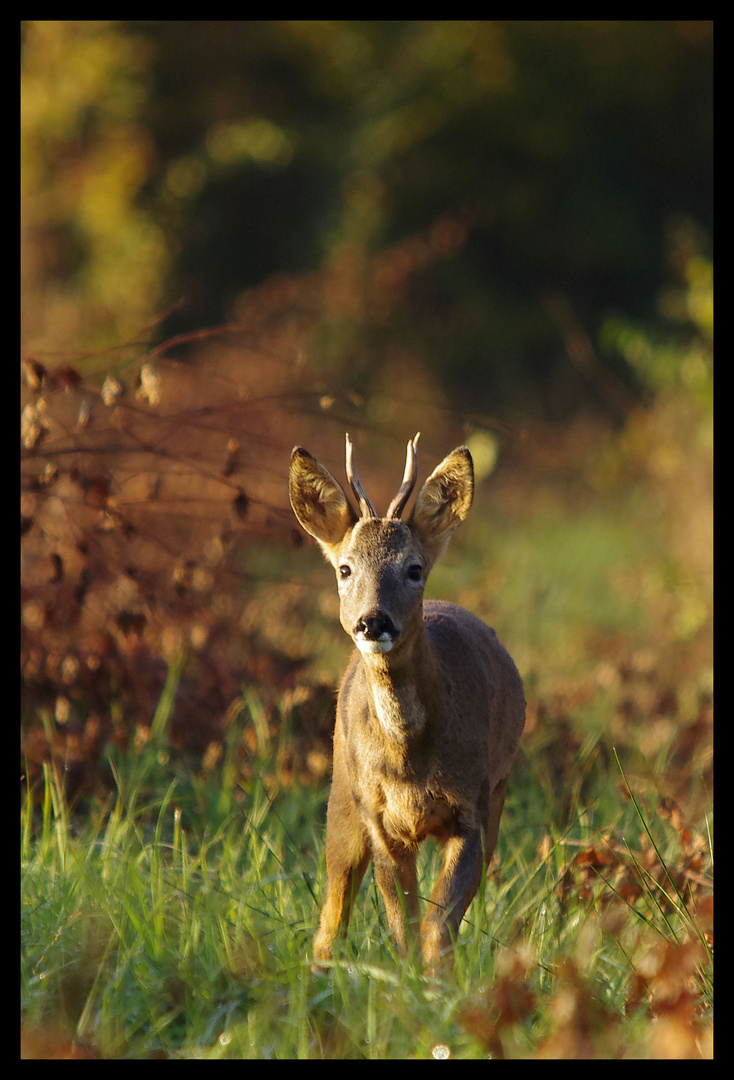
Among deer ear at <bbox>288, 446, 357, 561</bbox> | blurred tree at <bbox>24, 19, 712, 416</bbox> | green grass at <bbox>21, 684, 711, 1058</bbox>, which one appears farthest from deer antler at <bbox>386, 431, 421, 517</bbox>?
blurred tree at <bbox>24, 19, 712, 416</bbox>

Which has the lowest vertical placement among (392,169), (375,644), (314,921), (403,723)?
(314,921)

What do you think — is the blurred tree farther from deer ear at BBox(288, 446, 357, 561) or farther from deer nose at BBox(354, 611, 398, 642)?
deer nose at BBox(354, 611, 398, 642)

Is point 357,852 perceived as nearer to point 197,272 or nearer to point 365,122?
point 197,272

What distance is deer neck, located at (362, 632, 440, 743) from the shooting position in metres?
3.51

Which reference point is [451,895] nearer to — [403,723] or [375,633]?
[403,723]

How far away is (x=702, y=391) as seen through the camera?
945cm

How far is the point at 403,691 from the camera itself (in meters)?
3.52

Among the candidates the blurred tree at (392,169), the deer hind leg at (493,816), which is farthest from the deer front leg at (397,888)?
the blurred tree at (392,169)

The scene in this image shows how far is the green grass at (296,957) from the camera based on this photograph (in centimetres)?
318

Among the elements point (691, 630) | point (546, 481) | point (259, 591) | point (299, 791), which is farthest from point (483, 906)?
point (546, 481)

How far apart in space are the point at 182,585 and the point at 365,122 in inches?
547

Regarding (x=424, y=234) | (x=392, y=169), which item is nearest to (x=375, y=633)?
(x=424, y=234)

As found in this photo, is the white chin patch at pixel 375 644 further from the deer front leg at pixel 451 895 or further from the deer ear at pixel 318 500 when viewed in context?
the deer front leg at pixel 451 895

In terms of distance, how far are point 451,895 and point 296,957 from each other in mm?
510
